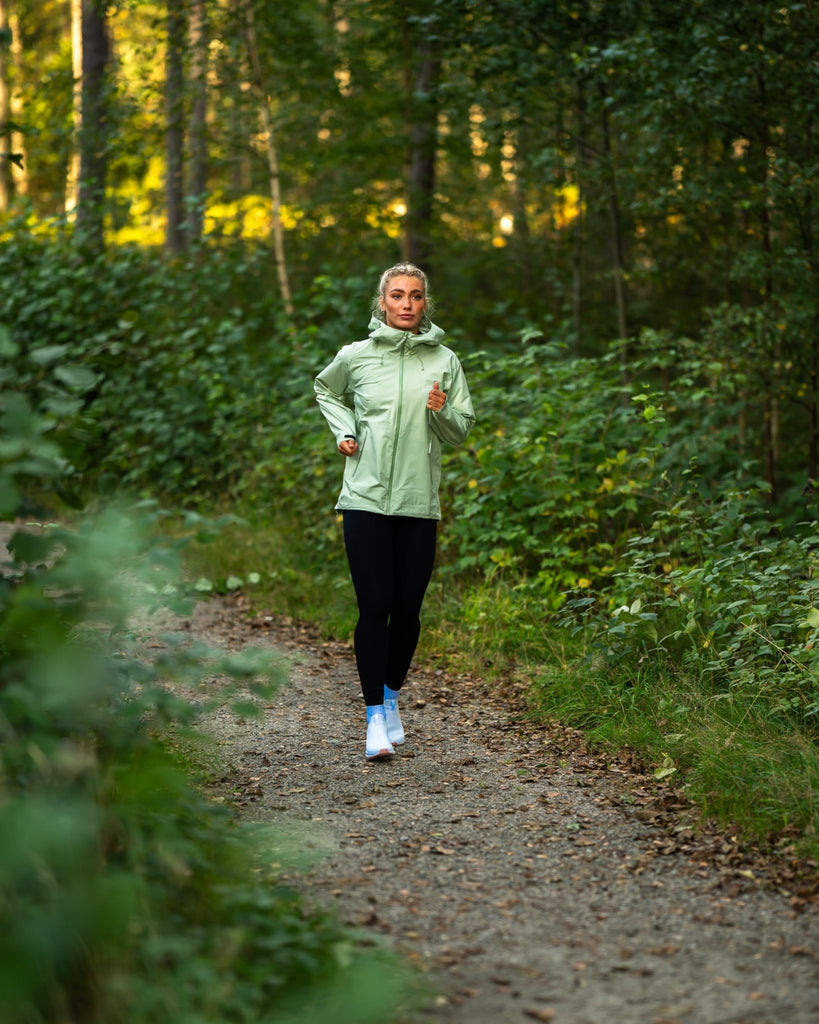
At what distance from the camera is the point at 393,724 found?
5.25 metres

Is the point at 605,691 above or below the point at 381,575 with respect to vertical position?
below

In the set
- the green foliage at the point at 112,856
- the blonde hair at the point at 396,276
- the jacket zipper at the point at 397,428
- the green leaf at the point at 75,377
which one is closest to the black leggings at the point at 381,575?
the jacket zipper at the point at 397,428

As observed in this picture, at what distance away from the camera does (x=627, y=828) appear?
4.23 metres

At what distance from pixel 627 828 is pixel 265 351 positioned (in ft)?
27.3

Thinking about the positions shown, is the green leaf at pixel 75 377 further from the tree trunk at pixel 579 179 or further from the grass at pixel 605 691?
the tree trunk at pixel 579 179

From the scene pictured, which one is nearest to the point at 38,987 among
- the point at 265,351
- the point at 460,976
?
the point at 460,976

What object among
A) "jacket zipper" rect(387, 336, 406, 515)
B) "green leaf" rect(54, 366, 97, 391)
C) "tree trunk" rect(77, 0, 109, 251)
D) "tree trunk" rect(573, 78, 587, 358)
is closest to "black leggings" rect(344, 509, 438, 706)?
"jacket zipper" rect(387, 336, 406, 515)

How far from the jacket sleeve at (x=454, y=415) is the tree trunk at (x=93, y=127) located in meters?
8.24

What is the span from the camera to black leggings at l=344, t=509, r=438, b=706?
495 cm

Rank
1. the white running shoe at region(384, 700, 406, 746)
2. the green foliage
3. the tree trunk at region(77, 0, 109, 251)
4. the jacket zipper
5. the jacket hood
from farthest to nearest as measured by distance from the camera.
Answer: the tree trunk at region(77, 0, 109, 251)
the white running shoe at region(384, 700, 406, 746)
the jacket hood
the jacket zipper
the green foliage

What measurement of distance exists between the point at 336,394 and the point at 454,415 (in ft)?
1.97

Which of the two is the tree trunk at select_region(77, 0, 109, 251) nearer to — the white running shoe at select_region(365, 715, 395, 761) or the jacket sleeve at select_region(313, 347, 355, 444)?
the jacket sleeve at select_region(313, 347, 355, 444)

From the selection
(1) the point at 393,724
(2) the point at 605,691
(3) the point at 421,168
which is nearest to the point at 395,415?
(1) the point at 393,724

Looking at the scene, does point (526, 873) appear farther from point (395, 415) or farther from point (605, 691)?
point (395, 415)
